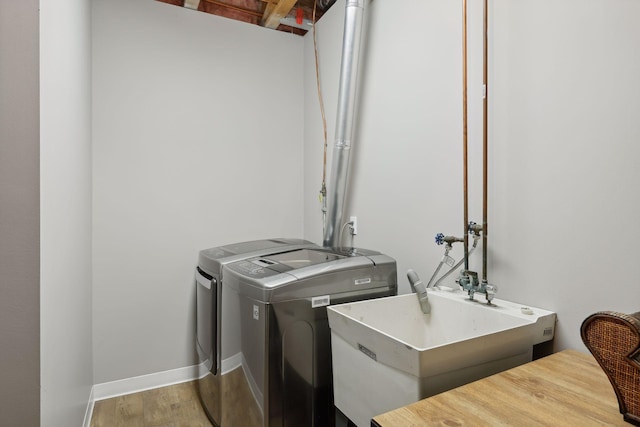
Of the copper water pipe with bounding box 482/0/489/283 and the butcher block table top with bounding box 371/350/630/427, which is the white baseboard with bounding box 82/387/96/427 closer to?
the butcher block table top with bounding box 371/350/630/427

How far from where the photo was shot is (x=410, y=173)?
5.84 feet

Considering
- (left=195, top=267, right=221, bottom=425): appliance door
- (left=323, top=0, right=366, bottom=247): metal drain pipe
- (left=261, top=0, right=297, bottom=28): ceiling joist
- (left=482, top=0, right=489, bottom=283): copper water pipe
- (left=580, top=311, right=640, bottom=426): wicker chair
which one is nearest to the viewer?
(left=580, top=311, right=640, bottom=426): wicker chair

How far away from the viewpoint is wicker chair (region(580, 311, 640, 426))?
2.14 ft

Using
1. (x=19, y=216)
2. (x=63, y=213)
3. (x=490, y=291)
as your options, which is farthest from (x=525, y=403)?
(x=63, y=213)

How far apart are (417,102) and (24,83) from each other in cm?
148

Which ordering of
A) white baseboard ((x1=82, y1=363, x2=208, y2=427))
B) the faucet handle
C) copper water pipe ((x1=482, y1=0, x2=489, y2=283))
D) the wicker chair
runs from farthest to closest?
white baseboard ((x1=82, y1=363, x2=208, y2=427)), copper water pipe ((x1=482, y1=0, x2=489, y2=283)), the faucet handle, the wicker chair

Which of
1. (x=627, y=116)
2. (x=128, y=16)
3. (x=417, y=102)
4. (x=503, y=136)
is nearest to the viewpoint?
(x=627, y=116)

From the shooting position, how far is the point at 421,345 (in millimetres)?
1444

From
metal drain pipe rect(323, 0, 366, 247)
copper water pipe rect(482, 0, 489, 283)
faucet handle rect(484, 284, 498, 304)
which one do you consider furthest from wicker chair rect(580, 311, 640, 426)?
metal drain pipe rect(323, 0, 366, 247)

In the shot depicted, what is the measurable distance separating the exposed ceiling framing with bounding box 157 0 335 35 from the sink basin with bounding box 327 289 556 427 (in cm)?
212

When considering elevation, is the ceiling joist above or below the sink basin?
above

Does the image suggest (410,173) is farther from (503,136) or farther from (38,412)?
(38,412)

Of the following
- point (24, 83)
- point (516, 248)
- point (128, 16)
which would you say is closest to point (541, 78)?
point (516, 248)

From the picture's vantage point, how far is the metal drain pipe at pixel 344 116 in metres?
1.97
